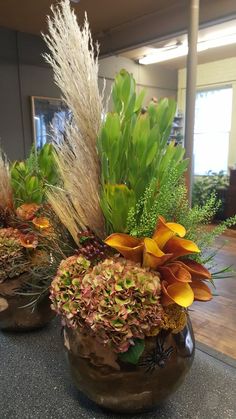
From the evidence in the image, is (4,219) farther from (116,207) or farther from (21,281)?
(116,207)

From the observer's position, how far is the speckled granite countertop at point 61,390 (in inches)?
25.1

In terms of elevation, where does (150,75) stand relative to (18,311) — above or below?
above

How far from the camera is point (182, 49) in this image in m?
4.28

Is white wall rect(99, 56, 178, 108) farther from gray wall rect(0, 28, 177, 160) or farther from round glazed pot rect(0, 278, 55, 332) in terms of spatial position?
round glazed pot rect(0, 278, 55, 332)

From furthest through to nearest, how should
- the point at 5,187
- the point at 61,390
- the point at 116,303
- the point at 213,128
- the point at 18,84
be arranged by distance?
1. the point at 213,128
2. the point at 18,84
3. the point at 5,187
4. the point at 61,390
5. the point at 116,303

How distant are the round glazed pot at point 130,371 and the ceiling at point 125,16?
9.20 feet

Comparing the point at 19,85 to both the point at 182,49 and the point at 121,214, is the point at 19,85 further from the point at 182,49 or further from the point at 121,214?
the point at 121,214

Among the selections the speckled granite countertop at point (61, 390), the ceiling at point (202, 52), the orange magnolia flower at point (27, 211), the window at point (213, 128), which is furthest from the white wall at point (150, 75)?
the speckled granite countertop at point (61, 390)

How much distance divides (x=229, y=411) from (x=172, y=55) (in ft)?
16.0

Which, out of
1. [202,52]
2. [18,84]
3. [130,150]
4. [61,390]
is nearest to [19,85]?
[18,84]

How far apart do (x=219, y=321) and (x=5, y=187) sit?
204cm

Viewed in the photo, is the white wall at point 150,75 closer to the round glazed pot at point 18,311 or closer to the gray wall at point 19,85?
the gray wall at point 19,85

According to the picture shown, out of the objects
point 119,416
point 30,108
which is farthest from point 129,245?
point 30,108

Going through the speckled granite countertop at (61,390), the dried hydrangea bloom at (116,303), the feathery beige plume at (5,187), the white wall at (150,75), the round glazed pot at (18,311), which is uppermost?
the white wall at (150,75)
